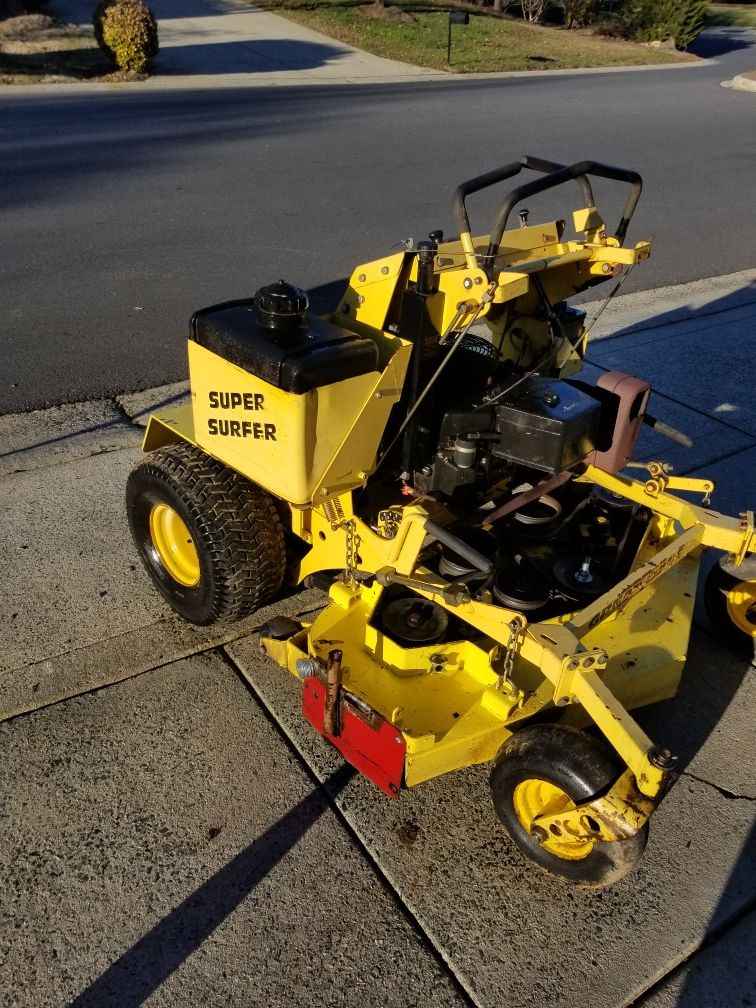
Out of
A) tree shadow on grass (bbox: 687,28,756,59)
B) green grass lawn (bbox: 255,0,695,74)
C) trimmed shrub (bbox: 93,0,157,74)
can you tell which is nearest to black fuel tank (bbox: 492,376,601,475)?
trimmed shrub (bbox: 93,0,157,74)

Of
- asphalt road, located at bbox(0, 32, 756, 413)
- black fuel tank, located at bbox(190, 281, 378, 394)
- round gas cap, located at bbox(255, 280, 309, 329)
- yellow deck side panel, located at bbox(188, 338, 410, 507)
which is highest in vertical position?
round gas cap, located at bbox(255, 280, 309, 329)

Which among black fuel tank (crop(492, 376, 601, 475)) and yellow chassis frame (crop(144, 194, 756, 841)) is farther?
black fuel tank (crop(492, 376, 601, 475))

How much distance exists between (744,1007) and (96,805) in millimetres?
1934

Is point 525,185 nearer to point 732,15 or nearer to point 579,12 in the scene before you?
A: point 579,12

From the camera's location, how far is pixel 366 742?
2.58 m

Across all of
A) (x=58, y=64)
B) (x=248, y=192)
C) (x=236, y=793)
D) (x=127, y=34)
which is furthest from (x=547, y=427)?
(x=58, y=64)

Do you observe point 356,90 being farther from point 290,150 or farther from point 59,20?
point 59,20

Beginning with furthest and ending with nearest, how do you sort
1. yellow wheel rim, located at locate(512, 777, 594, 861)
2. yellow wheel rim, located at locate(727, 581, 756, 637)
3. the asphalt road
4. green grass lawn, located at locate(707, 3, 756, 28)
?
green grass lawn, located at locate(707, 3, 756, 28)
the asphalt road
yellow wheel rim, located at locate(727, 581, 756, 637)
yellow wheel rim, located at locate(512, 777, 594, 861)

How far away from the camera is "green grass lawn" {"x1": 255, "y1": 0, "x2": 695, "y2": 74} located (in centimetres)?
2039

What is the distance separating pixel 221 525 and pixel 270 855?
1106 mm

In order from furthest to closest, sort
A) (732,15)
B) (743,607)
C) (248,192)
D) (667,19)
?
(732,15) → (667,19) → (248,192) → (743,607)

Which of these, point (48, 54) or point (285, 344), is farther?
point (48, 54)

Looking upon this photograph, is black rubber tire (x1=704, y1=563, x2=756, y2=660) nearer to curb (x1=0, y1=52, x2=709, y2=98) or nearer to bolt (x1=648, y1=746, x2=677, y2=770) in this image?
bolt (x1=648, y1=746, x2=677, y2=770)

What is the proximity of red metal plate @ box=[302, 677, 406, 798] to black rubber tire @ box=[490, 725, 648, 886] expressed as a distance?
31cm
